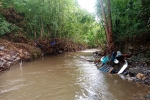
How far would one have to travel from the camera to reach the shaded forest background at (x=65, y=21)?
8.28 meters

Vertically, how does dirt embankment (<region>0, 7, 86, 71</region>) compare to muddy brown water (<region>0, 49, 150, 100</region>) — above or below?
above

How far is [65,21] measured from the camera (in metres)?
17.9

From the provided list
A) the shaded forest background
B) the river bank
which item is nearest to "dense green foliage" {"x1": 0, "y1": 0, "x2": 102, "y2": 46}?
the shaded forest background

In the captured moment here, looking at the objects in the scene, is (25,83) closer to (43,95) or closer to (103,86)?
(43,95)

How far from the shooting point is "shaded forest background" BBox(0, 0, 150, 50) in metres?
8.28

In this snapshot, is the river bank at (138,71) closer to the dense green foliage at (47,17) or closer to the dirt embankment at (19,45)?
the dirt embankment at (19,45)

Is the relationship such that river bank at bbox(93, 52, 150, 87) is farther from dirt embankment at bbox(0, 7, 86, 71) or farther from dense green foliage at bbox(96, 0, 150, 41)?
dirt embankment at bbox(0, 7, 86, 71)

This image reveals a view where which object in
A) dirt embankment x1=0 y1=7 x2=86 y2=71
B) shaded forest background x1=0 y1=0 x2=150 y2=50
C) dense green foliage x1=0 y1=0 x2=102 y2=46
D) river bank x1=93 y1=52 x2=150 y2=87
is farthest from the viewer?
dense green foliage x1=0 y1=0 x2=102 y2=46

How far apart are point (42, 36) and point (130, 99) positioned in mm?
12133

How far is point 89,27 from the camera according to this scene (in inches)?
942

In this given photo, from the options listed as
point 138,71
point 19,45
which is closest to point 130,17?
point 138,71

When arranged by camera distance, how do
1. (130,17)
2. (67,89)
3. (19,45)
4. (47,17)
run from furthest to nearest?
(47,17)
(19,45)
(130,17)
(67,89)

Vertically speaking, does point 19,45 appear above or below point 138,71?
above

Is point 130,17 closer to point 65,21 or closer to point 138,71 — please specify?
point 138,71
